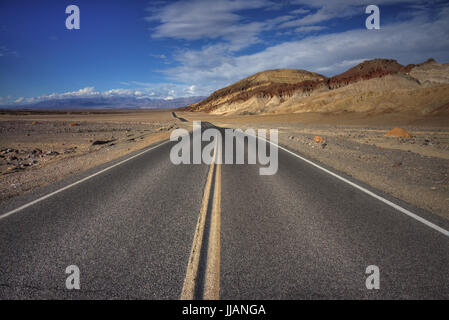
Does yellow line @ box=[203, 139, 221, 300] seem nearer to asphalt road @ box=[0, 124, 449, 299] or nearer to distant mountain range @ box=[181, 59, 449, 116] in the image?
asphalt road @ box=[0, 124, 449, 299]

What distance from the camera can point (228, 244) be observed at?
3.86 metres

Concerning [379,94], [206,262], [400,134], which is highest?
[379,94]

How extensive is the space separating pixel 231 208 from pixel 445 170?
8.87 m

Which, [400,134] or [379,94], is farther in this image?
[379,94]

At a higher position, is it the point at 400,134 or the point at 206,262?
the point at 400,134

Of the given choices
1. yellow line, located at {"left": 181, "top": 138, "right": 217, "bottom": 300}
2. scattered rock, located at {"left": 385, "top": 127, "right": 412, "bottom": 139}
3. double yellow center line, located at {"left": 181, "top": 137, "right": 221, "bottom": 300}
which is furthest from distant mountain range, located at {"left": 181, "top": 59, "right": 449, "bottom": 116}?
yellow line, located at {"left": 181, "top": 138, "right": 217, "bottom": 300}

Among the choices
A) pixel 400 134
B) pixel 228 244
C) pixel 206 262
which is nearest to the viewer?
pixel 206 262

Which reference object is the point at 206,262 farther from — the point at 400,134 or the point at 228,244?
the point at 400,134

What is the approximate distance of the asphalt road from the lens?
9.64 feet

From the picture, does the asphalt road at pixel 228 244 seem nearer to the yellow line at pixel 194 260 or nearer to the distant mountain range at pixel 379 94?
the yellow line at pixel 194 260

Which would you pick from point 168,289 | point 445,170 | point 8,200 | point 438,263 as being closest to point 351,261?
point 438,263

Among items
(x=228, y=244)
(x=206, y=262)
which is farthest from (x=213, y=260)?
(x=228, y=244)

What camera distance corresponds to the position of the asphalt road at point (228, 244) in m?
2.94

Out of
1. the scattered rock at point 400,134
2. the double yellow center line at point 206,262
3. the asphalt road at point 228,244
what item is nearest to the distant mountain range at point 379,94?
the scattered rock at point 400,134
